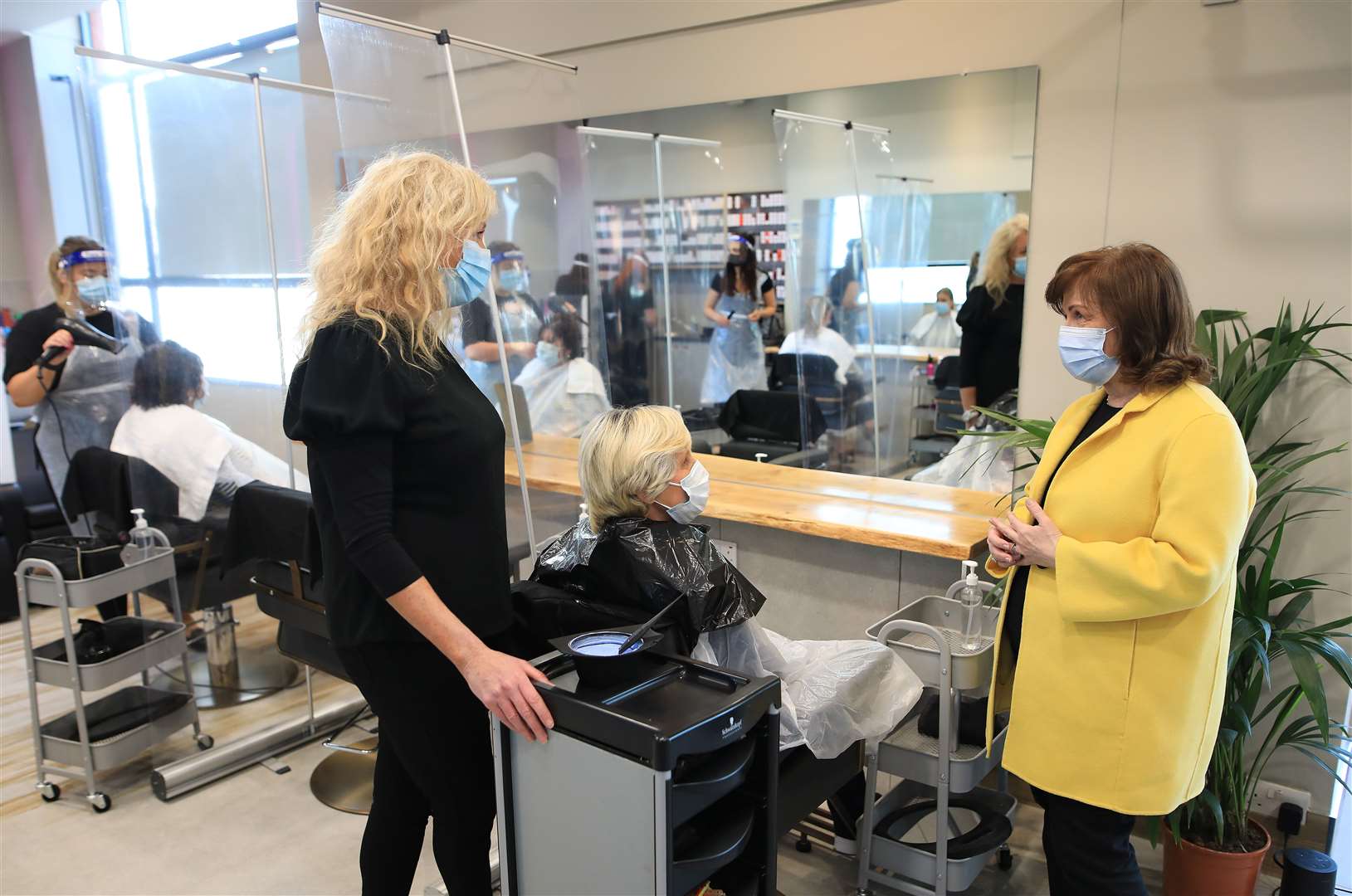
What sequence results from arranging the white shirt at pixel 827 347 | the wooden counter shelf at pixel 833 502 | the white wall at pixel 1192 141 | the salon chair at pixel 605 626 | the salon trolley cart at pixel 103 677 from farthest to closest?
the white shirt at pixel 827 347, the salon trolley cart at pixel 103 677, the wooden counter shelf at pixel 833 502, the white wall at pixel 1192 141, the salon chair at pixel 605 626

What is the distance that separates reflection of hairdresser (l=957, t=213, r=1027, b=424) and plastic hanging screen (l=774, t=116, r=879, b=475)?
0.35 m

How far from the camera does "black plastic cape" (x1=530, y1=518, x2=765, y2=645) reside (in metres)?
1.63

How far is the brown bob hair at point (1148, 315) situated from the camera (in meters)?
1.41

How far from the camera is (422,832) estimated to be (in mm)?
1574

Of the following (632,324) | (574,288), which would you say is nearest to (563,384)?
(574,288)

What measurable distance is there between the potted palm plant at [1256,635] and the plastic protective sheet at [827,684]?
601 millimetres

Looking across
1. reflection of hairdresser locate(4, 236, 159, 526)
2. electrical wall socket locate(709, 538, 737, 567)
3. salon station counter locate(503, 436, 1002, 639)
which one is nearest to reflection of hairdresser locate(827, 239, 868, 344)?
salon station counter locate(503, 436, 1002, 639)

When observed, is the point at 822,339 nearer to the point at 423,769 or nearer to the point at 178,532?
the point at 423,769

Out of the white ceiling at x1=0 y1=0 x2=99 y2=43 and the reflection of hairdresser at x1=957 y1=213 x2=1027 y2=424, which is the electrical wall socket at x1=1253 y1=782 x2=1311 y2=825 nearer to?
the reflection of hairdresser at x1=957 y1=213 x2=1027 y2=424

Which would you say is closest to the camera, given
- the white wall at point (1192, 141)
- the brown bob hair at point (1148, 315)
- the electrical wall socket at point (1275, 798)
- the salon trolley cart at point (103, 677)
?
the brown bob hair at point (1148, 315)

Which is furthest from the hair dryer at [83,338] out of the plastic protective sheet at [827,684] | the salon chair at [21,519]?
the plastic protective sheet at [827,684]

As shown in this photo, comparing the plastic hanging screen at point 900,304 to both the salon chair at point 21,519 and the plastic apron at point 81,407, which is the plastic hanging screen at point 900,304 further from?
the salon chair at point 21,519

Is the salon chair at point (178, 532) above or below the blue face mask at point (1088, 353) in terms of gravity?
below

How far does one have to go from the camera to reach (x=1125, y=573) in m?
1.36
